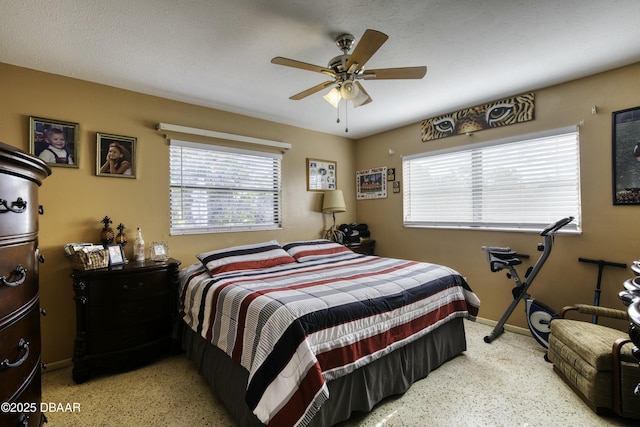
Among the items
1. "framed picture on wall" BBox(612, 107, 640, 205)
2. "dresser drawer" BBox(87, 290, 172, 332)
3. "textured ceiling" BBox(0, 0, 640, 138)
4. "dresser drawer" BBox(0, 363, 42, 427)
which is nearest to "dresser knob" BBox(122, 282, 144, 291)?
"dresser drawer" BBox(87, 290, 172, 332)

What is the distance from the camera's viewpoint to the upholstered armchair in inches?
68.6

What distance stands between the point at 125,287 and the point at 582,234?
162 inches

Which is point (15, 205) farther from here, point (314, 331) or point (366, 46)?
point (366, 46)

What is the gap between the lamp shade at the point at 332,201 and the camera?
163 inches

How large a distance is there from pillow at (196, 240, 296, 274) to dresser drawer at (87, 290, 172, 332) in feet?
1.55

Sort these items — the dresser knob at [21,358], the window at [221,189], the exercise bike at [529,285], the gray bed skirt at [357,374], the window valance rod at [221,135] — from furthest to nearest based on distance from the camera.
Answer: the window at [221,189] < the window valance rod at [221,135] < the exercise bike at [529,285] < the gray bed skirt at [357,374] < the dresser knob at [21,358]

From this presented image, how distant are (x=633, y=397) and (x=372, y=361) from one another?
1.58 metres

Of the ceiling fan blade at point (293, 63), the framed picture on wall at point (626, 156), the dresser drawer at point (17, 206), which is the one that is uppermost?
the ceiling fan blade at point (293, 63)

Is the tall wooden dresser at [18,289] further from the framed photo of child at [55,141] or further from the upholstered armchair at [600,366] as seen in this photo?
the upholstered armchair at [600,366]

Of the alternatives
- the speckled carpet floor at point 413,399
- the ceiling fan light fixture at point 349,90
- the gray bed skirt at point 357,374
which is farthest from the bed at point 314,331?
the ceiling fan light fixture at point 349,90

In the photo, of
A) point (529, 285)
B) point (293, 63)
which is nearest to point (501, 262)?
point (529, 285)

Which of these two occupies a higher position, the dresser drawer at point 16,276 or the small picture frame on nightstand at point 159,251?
the dresser drawer at point 16,276

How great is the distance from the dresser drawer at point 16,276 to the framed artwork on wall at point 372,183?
3943mm

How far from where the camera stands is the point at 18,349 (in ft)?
3.26
